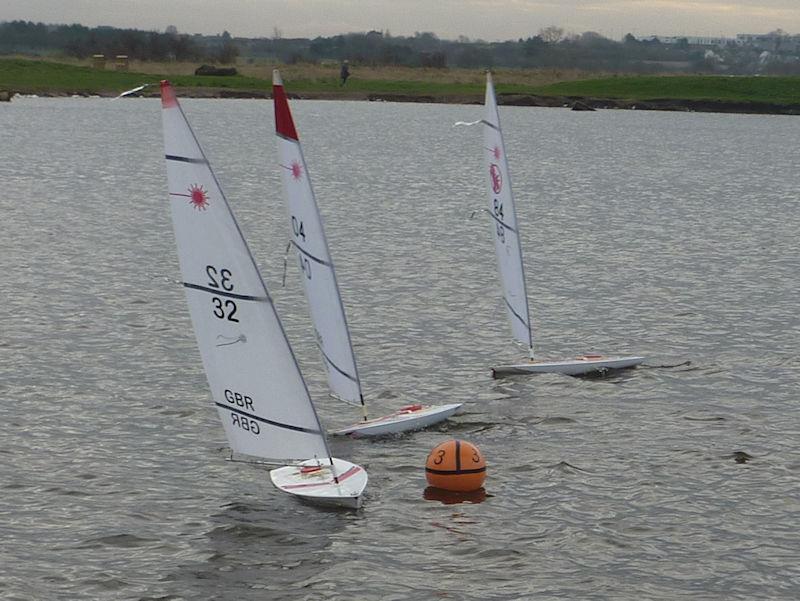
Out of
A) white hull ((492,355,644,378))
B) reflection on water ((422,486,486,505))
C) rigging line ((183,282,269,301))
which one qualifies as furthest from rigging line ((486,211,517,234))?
rigging line ((183,282,269,301))

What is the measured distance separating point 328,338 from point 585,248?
32009 millimetres

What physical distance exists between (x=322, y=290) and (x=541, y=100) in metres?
169

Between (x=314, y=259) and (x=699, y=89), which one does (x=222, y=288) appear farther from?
(x=699, y=89)

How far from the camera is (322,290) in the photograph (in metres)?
26.1

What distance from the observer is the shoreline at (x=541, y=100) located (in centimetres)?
18212

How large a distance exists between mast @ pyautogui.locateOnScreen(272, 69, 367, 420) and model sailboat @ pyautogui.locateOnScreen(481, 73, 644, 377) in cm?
700

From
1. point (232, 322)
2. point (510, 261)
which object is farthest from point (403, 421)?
point (510, 261)

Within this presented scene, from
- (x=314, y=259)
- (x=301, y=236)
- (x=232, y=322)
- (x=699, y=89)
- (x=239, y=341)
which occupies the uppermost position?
(x=301, y=236)

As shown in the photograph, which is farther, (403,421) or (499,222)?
(499,222)

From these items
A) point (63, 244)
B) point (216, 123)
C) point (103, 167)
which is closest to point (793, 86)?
point (216, 123)

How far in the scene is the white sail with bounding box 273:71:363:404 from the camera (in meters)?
25.1

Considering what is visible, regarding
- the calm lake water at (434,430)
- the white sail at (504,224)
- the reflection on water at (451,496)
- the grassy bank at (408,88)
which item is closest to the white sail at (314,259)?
the calm lake water at (434,430)

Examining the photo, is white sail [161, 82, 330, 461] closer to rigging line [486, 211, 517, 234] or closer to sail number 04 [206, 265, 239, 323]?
sail number 04 [206, 265, 239, 323]

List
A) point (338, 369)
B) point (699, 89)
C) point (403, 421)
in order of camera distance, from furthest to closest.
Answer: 1. point (699, 89)
2. point (403, 421)
3. point (338, 369)
